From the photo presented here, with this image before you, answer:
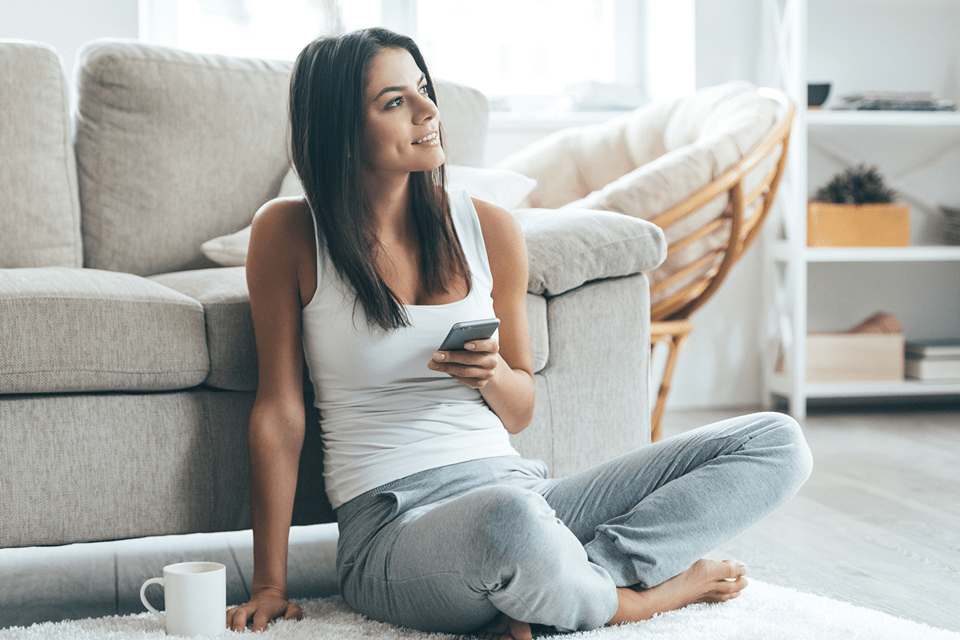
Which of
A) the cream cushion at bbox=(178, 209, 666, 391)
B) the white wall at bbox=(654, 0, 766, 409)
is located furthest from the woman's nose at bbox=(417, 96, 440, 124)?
the white wall at bbox=(654, 0, 766, 409)

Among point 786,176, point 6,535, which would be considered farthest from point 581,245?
point 786,176

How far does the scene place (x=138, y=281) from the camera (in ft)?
4.49

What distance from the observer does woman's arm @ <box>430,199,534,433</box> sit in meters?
1.22

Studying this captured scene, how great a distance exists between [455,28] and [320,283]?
2.33m

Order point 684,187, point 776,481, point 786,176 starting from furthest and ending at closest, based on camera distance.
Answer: point 786,176
point 684,187
point 776,481

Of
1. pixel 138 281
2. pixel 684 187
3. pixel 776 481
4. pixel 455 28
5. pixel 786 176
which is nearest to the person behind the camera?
pixel 776 481

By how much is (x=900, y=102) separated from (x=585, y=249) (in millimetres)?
1997

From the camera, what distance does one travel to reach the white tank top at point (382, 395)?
1144mm

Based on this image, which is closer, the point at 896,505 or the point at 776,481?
the point at 776,481

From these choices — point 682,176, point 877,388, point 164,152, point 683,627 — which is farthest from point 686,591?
point 877,388

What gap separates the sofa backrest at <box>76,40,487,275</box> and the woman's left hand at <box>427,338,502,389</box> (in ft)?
2.88

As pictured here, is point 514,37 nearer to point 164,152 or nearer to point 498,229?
point 164,152

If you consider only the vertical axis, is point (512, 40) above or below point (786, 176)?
above

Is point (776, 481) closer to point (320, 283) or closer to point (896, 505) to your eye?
point (320, 283)
